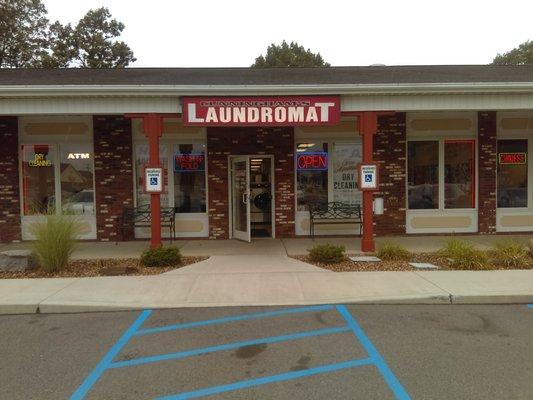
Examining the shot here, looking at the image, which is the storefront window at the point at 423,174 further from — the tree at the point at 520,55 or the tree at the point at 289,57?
the tree at the point at 520,55

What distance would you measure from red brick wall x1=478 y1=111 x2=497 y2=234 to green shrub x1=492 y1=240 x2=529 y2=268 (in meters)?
3.13

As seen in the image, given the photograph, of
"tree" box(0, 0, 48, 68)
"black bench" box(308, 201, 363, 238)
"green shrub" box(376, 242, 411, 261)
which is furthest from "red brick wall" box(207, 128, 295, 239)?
"tree" box(0, 0, 48, 68)

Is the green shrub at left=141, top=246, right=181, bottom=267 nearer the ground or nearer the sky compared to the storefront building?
nearer the ground

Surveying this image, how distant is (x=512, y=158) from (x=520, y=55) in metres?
Result: 32.1

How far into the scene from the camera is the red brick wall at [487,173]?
12.1 metres

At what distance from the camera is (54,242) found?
8.21 metres

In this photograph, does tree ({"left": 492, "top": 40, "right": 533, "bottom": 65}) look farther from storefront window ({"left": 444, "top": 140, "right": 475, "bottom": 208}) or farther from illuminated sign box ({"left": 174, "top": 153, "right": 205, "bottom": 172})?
illuminated sign box ({"left": 174, "top": 153, "right": 205, "bottom": 172})

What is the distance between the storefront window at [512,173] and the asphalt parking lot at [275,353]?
22.7 ft

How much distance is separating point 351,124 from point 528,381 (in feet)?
28.9

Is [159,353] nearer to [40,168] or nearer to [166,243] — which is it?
[166,243]

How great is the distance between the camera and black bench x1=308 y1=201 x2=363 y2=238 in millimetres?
12031

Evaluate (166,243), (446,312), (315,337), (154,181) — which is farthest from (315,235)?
(315,337)

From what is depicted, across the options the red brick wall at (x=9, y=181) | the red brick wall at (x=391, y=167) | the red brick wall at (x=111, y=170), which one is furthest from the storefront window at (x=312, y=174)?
the red brick wall at (x=9, y=181)

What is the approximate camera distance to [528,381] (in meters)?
4.00
